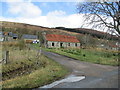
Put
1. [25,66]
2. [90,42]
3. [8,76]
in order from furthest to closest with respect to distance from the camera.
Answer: [90,42]
[25,66]
[8,76]

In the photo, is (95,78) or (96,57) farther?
(96,57)

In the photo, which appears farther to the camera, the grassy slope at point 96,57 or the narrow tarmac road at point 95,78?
the grassy slope at point 96,57

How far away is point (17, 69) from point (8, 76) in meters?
0.93

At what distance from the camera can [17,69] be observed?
715 centimetres

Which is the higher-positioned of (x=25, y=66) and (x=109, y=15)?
(x=109, y=15)

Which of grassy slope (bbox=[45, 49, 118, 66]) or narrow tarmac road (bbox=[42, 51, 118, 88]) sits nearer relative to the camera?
narrow tarmac road (bbox=[42, 51, 118, 88])

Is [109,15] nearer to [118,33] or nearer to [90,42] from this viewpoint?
[118,33]

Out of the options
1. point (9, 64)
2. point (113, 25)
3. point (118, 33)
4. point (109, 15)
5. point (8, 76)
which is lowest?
point (8, 76)

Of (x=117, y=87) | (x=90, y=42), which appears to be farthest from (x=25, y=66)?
(x=90, y=42)

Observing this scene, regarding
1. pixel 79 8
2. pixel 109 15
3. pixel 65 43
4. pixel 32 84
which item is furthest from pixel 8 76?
pixel 65 43

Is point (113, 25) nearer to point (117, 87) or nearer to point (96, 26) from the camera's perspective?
point (96, 26)

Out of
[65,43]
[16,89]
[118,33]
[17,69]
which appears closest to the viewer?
[16,89]

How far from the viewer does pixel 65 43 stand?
127 feet

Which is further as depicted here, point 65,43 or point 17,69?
point 65,43
